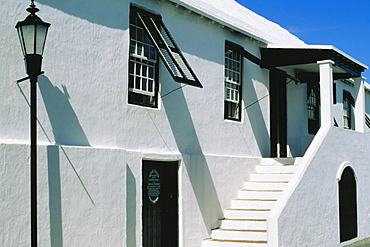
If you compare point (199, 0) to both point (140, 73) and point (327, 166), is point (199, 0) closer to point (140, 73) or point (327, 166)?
point (140, 73)

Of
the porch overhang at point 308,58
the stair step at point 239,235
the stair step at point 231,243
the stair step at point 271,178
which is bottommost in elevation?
the stair step at point 231,243

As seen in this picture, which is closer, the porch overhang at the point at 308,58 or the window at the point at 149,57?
the window at the point at 149,57

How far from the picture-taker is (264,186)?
12617 millimetres

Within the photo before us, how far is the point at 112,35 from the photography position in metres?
9.61

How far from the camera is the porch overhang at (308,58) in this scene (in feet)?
44.3

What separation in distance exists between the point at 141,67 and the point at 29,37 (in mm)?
3705

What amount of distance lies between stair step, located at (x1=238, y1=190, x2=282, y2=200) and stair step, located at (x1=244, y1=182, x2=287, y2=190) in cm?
22

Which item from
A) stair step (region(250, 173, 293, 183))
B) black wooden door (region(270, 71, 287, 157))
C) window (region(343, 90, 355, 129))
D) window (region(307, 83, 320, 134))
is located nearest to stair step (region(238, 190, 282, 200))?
stair step (region(250, 173, 293, 183))

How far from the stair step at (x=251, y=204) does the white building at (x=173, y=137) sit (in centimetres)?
5

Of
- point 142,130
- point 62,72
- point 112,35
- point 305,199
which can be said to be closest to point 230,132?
point 305,199

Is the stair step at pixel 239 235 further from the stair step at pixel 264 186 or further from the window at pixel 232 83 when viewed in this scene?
the window at pixel 232 83

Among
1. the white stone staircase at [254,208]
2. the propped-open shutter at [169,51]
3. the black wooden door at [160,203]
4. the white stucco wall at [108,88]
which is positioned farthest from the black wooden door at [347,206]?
the propped-open shutter at [169,51]

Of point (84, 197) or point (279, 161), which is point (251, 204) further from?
point (84, 197)

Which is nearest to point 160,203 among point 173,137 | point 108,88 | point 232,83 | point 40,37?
point 173,137
